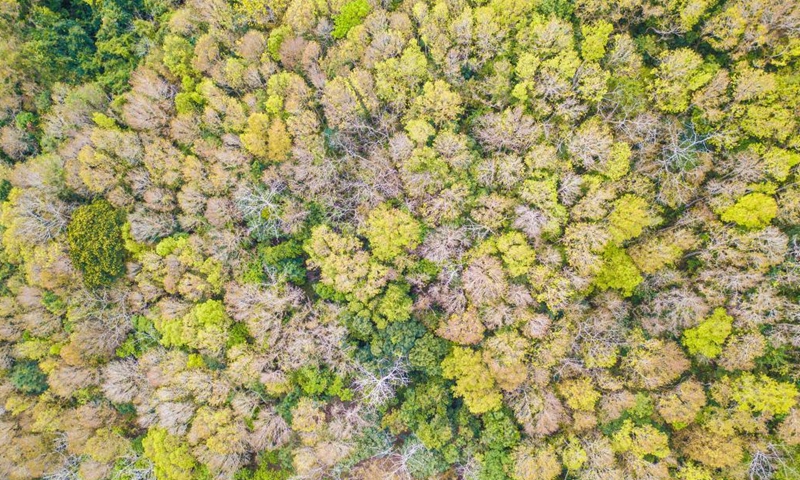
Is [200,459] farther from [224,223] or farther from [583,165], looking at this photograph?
[583,165]

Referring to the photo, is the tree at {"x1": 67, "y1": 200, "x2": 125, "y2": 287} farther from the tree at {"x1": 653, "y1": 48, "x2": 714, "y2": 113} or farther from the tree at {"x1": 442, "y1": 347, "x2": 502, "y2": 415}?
the tree at {"x1": 653, "y1": 48, "x2": 714, "y2": 113}

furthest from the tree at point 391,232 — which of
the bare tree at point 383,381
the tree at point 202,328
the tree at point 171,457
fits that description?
the tree at point 171,457

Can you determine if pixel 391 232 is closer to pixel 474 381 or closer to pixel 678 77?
pixel 474 381

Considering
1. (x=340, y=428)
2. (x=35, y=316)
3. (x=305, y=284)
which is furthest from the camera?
(x=35, y=316)

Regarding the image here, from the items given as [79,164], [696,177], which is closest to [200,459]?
[79,164]

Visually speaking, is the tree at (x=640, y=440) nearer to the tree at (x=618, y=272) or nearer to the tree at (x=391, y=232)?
the tree at (x=618, y=272)

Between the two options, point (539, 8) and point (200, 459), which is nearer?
point (539, 8)

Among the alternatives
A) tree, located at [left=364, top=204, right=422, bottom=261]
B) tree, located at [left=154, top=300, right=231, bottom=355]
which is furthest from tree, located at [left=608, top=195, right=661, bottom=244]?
tree, located at [left=154, top=300, right=231, bottom=355]
